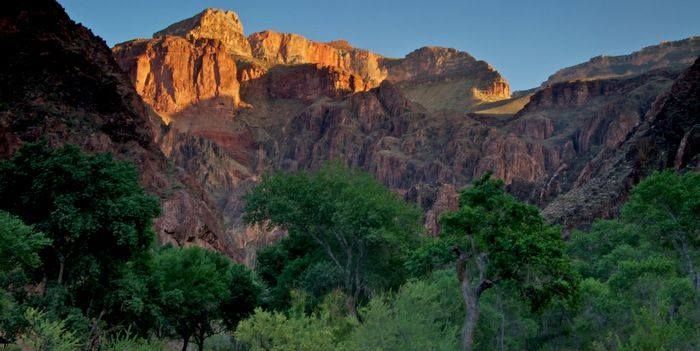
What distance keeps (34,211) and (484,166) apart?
156 m

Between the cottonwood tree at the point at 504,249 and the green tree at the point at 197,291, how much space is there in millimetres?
16790

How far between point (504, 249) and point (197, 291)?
69.5ft

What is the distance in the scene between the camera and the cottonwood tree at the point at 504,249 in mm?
19906

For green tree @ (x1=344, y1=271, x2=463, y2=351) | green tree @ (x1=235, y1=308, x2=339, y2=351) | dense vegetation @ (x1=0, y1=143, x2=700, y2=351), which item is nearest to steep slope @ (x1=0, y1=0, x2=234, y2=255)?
dense vegetation @ (x1=0, y1=143, x2=700, y2=351)

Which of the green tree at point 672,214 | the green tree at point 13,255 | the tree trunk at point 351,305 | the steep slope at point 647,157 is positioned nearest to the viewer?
the green tree at point 13,255

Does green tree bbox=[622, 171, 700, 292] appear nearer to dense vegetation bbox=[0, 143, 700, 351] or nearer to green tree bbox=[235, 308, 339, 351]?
dense vegetation bbox=[0, 143, 700, 351]

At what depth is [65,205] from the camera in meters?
24.6

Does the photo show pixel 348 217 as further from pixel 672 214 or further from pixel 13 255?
pixel 672 214

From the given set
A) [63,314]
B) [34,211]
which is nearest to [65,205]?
[34,211]

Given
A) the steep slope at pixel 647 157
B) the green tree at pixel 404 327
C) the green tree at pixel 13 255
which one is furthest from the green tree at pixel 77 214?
the steep slope at pixel 647 157

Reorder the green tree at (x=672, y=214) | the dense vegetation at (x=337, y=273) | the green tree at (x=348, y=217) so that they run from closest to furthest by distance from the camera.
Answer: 1. the dense vegetation at (x=337, y=273)
2. the green tree at (x=348, y=217)
3. the green tree at (x=672, y=214)

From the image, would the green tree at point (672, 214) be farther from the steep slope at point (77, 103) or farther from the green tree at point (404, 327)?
the steep slope at point (77, 103)

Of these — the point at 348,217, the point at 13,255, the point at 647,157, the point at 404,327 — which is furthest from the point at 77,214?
the point at 647,157

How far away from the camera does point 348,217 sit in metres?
31.7
